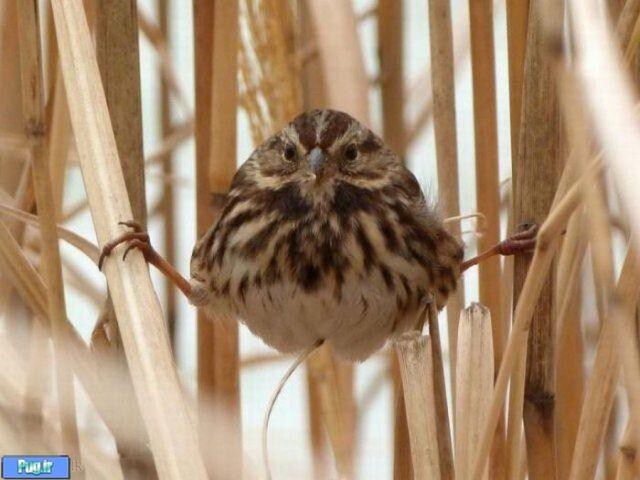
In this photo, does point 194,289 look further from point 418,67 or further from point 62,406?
point 418,67

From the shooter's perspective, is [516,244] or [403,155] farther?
[403,155]

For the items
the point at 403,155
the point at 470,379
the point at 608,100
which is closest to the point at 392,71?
the point at 403,155

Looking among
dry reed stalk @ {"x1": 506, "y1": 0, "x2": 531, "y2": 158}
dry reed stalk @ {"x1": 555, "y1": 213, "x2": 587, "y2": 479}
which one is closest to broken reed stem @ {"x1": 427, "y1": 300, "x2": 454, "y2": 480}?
dry reed stalk @ {"x1": 555, "y1": 213, "x2": 587, "y2": 479}

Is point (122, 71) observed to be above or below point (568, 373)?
above

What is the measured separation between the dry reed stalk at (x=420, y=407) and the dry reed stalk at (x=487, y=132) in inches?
23.8

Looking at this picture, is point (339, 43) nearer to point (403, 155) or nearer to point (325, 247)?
point (325, 247)

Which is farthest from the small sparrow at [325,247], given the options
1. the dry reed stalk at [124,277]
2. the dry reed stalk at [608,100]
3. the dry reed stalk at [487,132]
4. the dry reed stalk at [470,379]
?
the dry reed stalk at [608,100]

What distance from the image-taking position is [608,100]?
3.64 feet

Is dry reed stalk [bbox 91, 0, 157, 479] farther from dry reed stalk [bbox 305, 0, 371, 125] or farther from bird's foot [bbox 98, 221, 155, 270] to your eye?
dry reed stalk [bbox 305, 0, 371, 125]

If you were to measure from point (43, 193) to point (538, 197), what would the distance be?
0.85m

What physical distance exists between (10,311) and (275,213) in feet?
2.03

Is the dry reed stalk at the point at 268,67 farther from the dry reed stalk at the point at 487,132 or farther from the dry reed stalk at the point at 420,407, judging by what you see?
the dry reed stalk at the point at 420,407

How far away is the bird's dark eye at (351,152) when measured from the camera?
8.21ft

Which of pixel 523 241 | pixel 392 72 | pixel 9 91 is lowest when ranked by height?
pixel 523 241
